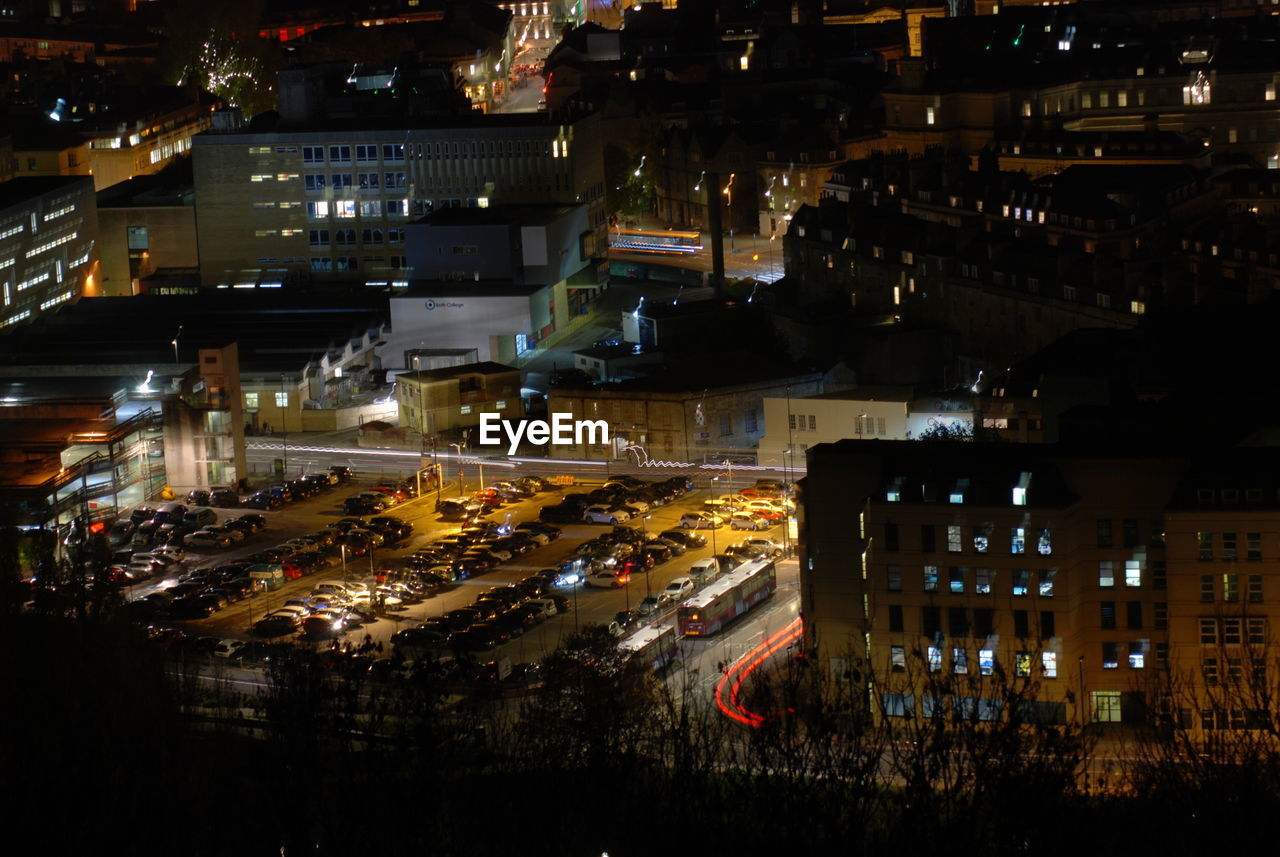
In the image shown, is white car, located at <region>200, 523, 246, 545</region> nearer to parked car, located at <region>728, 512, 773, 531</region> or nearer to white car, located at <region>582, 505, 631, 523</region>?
white car, located at <region>582, 505, 631, 523</region>

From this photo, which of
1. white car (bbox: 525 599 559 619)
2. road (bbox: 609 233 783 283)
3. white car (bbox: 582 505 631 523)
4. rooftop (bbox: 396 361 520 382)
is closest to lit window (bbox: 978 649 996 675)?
white car (bbox: 525 599 559 619)

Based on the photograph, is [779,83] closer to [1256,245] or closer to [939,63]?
[939,63]

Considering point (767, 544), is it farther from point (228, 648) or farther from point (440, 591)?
point (228, 648)

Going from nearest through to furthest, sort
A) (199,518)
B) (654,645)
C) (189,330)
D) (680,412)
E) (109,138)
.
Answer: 1. (654,645)
2. (199,518)
3. (680,412)
4. (189,330)
5. (109,138)

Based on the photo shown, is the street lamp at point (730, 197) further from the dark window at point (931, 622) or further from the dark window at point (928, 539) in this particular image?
the dark window at point (931, 622)

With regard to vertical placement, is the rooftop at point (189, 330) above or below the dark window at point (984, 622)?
above

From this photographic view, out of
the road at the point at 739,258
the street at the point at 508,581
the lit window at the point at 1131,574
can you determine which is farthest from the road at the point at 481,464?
the road at the point at 739,258

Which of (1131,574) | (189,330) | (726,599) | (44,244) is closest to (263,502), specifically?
(726,599)

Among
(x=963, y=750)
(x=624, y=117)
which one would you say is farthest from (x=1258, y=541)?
(x=624, y=117)
